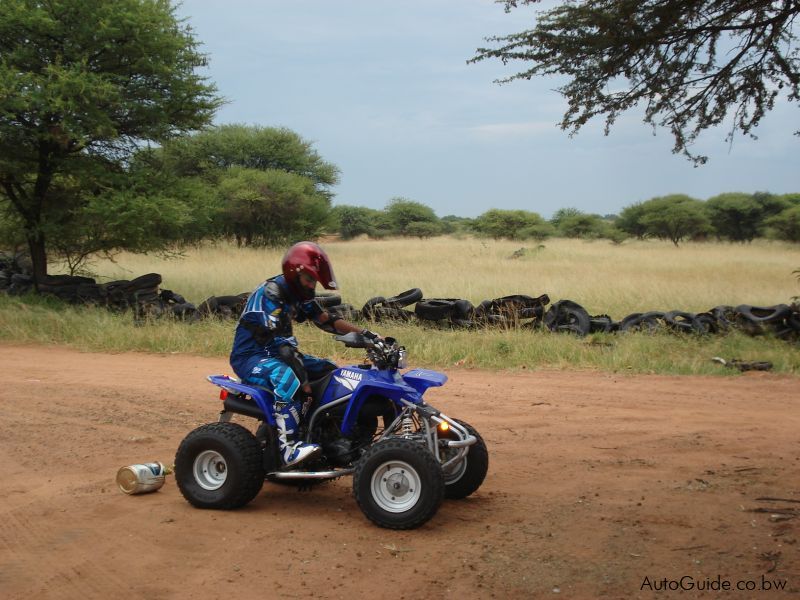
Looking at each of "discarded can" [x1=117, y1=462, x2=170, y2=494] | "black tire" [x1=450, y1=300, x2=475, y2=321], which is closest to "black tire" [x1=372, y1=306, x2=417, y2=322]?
"black tire" [x1=450, y1=300, x2=475, y2=321]

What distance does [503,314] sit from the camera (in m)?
13.0

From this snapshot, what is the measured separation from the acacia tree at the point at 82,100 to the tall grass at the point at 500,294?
240 cm

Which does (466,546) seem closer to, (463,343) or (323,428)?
(323,428)

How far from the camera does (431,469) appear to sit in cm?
485

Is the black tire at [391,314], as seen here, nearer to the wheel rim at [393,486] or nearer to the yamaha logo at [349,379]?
the yamaha logo at [349,379]

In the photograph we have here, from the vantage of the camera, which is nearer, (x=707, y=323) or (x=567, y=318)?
(x=707, y=323)

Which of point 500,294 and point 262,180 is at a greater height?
point 262,180

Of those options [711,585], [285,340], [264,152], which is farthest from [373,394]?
[264,152]

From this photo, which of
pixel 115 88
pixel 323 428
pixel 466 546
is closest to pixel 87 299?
pixel 115 88

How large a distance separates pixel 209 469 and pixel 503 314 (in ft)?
26.6

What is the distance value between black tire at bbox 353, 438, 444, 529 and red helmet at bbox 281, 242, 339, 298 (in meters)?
1.15

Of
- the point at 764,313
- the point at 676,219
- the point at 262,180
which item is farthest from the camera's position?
the point at 676,219

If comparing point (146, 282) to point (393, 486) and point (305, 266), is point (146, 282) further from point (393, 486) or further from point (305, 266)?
point (393, 486)

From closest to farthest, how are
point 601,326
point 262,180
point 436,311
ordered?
1. point 601,326
2. point 436,311
3. point 262,180
